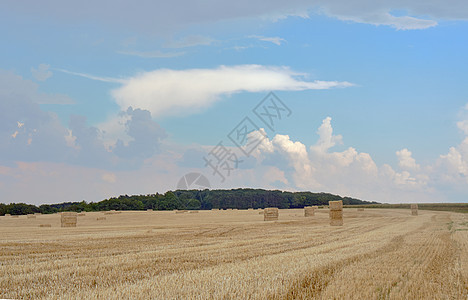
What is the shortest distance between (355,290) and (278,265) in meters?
2.99

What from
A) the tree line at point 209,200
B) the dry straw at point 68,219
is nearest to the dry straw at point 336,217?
the dry straw at point 68,219

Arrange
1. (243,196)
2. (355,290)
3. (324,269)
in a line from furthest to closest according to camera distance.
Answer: (243,196), (324,269), (355,290)

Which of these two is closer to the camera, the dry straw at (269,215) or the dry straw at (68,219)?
the dry straw at (68,219)

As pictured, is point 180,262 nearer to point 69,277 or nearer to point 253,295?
point 69,277

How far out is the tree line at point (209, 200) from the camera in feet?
284

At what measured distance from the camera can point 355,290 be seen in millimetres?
8539

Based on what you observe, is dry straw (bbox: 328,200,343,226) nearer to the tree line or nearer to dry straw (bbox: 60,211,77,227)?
A: dry straw (bbox: 60,211,77,227)

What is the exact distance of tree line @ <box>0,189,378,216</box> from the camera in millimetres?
86562

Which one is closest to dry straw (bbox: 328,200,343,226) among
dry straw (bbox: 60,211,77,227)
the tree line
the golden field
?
the golden field

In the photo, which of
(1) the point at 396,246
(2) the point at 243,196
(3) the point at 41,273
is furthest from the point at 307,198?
(3) the point at 41,273

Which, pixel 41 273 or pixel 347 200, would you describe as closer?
pixel 41 273

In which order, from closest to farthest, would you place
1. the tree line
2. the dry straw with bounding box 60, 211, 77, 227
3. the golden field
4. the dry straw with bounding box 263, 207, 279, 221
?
1. the golden field
2. the dry straw with bounding box 60, 211, 77, 227
3. the dry straw with bounding box 263, 207, 279, 221
4. the tree line

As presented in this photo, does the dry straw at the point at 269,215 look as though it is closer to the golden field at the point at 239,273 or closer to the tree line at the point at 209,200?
the golden field at the point at 239,273

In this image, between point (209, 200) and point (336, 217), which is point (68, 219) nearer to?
point (336, 217)
